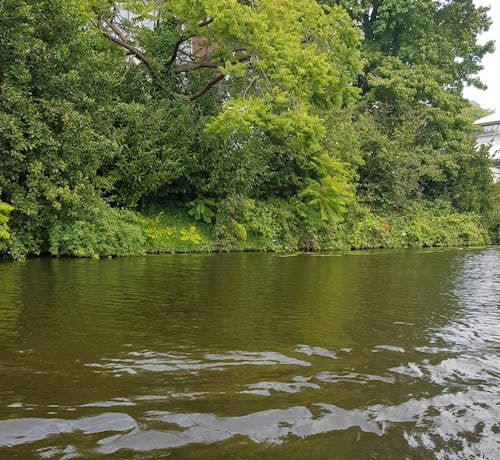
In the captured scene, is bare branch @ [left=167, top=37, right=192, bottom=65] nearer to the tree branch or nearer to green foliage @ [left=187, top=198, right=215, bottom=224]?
the tree branch

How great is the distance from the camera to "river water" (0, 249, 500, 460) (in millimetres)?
2709

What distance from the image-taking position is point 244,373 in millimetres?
3832

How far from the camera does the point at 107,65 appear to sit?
1488cm

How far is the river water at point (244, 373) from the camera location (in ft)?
8.89

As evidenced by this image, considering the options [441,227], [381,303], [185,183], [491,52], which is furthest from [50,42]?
[491,52]

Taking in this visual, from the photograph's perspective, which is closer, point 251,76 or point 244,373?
point 244,373

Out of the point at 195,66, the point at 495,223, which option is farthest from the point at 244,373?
the point at 495,223

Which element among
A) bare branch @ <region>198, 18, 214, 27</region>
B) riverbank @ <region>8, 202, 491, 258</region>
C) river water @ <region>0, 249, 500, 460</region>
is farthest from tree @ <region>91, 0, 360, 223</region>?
river water @ <region>0, 249, 500, 460</region>

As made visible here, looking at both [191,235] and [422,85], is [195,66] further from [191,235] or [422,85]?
[422,85]

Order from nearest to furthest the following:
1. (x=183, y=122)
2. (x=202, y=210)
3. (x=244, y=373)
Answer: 1. (x=244, y=373)
2. (x=183, y=122)
3. (x=202, y=210)

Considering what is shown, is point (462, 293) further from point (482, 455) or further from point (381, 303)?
point (482, 455)

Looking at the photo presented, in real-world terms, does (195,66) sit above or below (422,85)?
below

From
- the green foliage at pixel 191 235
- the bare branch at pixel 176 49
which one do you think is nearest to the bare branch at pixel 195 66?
the bare branch at pixel 176 49

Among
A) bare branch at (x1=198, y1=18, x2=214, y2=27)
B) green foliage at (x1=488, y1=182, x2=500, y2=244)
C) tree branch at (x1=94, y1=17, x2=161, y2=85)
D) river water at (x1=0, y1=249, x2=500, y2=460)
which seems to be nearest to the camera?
river water at (x1=0, y1=249, x2=500, y2=460)
